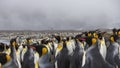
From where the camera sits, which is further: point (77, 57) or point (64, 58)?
point (64, 58)

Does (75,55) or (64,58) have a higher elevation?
(75,55)

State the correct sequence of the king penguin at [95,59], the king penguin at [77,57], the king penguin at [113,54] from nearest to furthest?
1. the king penguin at [95,59]
2. the king penguin at [113,54]
3. the king penguin at [77,57]

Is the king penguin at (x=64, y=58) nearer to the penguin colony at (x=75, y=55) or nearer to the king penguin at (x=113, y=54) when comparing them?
the penguin colony at (x=75, y=55)

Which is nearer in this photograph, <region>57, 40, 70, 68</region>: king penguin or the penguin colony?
the penguin colony

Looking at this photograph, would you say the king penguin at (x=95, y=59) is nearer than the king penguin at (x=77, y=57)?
Yes

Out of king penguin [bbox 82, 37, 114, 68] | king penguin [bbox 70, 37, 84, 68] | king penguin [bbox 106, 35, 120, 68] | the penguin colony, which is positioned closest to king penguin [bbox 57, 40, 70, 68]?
the penguin colony

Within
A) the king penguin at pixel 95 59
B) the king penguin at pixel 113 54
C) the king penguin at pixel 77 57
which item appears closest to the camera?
the king penguin at pixel 95 59

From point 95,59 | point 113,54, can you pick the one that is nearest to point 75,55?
point 113,54

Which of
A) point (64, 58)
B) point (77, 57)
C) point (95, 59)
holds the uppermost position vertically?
point (95, 59)

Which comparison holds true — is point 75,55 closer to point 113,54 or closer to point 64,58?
point 113,54

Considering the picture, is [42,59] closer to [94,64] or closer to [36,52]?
[36,52]

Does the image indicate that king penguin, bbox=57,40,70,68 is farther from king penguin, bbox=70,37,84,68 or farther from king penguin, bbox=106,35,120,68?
king penguin, bbox=106,35,120,68

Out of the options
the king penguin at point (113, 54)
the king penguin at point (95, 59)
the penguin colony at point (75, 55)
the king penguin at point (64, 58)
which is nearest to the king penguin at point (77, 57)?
the penguin colony at point (75, 55)

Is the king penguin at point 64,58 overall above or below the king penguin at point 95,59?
below
